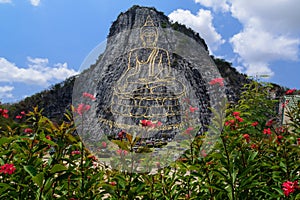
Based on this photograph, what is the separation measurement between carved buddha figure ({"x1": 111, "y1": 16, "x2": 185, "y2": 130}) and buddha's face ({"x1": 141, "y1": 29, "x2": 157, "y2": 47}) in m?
0.08

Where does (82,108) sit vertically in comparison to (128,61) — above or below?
below

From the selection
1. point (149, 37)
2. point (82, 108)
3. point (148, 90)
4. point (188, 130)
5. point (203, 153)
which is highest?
point (149, 37)

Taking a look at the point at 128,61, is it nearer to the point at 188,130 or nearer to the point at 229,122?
the point at 188,130

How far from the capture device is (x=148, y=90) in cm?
206

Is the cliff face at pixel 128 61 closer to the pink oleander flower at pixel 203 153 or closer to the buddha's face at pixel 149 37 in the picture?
the buddha's face at pixel 149 37

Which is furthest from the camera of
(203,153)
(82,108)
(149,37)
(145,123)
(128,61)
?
(149,37)

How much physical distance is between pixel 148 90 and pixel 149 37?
0.52 m

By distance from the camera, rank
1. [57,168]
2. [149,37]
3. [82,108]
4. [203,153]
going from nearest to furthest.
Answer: [57,168], [82,108], [203,153], [149,37]

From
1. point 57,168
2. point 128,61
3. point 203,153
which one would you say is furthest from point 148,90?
point 57,168

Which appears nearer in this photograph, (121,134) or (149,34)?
(121,134)

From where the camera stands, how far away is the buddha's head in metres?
2.31

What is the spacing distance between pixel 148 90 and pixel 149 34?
0.54 m

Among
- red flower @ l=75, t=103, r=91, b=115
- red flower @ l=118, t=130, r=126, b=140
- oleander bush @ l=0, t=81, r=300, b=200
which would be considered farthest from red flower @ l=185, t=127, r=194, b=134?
red flower @ l=75, t=103, r=91, b=115

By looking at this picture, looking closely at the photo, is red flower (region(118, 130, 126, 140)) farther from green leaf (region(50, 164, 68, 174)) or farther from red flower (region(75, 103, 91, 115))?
green leaf (region(50, 164, 68, 174))
